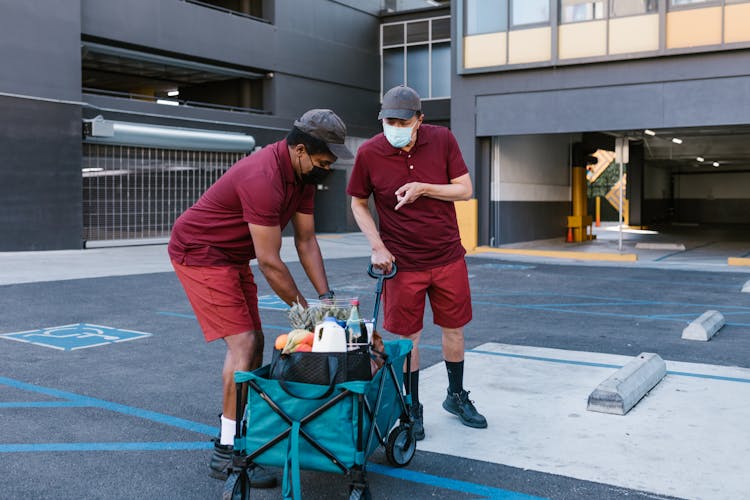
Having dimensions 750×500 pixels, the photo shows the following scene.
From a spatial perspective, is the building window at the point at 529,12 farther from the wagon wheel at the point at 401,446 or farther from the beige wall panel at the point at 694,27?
the wagon wheel at the point at 401,446

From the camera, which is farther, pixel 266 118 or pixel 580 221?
pixel 266 118

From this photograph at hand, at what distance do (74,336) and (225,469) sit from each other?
467cm

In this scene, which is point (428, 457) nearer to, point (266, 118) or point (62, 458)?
point (62, 458)

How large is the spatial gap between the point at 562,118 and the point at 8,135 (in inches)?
535

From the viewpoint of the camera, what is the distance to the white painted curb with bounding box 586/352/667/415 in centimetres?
488

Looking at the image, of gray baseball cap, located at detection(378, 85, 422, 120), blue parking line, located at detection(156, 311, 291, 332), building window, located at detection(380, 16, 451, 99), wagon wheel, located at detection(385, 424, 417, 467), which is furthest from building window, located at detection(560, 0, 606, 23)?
wagon wheel, located at detection(385, 424, 417, 467)

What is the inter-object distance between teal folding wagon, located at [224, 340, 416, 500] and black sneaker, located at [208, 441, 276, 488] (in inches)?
12.4

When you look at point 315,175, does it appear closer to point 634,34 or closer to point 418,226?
point 418,226

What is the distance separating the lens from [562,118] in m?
18.8

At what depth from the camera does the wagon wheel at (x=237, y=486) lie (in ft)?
10.9

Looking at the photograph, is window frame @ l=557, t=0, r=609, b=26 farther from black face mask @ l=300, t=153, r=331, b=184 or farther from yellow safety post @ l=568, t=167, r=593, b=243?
black face mask @ l=300, t=153, r=331, b=184

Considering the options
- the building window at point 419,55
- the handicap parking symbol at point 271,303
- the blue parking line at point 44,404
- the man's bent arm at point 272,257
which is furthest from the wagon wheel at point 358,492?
the building window at point 419,55

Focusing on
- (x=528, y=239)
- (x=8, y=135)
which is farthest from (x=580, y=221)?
(x=8, y=135)

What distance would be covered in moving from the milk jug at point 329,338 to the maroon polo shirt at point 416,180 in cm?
117
